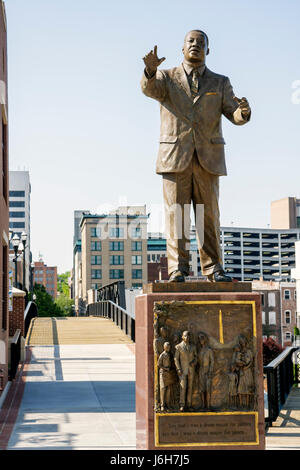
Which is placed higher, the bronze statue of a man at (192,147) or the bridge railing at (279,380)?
the bronze statue of a man at (192,147)

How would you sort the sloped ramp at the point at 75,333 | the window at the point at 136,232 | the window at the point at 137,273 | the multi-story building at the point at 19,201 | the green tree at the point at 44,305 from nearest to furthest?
1. the sloped ramp at the point at 75,333
2. the green tree at the point at 44,305
3. the window at the point at 137,273
4. the window at the point at 136,232
5. the multi-story building at the point at 19,201

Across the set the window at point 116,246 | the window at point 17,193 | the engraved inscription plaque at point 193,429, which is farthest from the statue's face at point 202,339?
the window at point 17,193

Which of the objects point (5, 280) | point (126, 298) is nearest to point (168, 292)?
point (5, 280)

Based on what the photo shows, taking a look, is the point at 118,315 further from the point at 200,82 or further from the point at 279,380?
the point at 200,82

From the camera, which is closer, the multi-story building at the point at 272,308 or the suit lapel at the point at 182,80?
the suit lapel at the point at 182,80

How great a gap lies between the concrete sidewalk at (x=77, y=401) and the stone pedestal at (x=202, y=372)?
3211 millimetres

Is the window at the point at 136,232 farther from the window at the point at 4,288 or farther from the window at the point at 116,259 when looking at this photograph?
the window at the point at 4,288

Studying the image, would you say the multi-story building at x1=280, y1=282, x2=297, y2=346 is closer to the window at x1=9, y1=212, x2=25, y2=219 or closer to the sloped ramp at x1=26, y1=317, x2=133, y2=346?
the sloped ramp at x1=26, y1=317, x2=133, y2=346

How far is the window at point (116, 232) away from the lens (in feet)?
385

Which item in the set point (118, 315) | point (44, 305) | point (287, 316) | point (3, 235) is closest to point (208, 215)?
point (3, 235)

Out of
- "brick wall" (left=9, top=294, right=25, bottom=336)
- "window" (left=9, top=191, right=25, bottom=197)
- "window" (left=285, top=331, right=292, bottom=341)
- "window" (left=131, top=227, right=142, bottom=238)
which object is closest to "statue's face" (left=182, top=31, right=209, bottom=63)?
"brick wall" (left=9, top=294, right=25, bottom=336)
